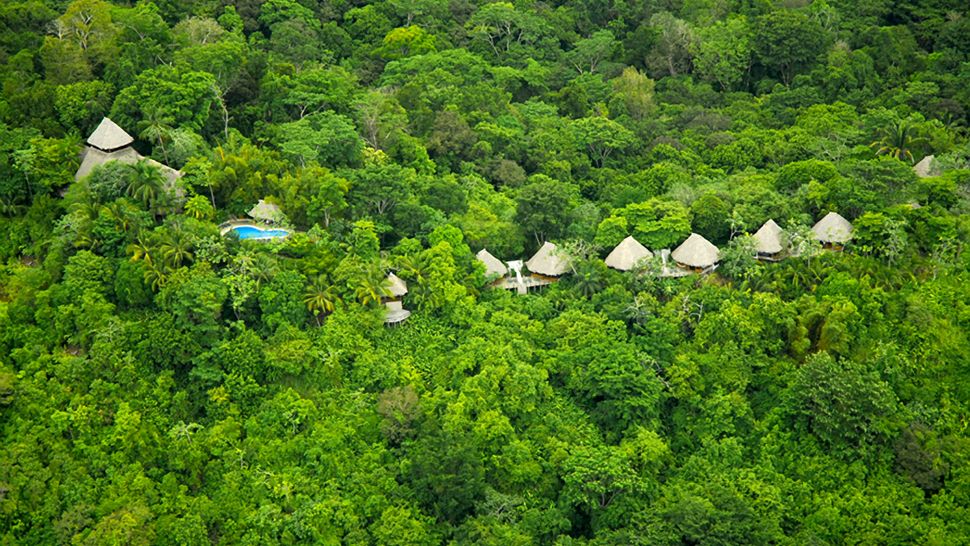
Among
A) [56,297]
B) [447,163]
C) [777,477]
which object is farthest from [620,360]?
[56,297]

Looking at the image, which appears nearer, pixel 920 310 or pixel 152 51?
pixel 920 310

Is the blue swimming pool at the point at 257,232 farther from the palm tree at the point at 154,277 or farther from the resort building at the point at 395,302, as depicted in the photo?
the resort building at the point at 395,302

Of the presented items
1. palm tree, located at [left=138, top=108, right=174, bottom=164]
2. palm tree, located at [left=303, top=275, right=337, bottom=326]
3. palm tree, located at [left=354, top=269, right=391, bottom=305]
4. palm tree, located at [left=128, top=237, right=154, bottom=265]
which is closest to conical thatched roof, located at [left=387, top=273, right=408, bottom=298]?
palm tree, located at [left=354, top=269, right=391, bottom=305]

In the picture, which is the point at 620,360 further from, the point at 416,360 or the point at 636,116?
the point at 636,116

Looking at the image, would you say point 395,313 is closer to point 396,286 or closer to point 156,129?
point 396,286

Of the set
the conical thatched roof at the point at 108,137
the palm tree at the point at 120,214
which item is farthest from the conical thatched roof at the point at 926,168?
the conical thatched roof at the point at 108,137

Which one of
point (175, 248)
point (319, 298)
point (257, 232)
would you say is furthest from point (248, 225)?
point (319, 298)

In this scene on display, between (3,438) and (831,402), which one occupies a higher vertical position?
(831,402)
